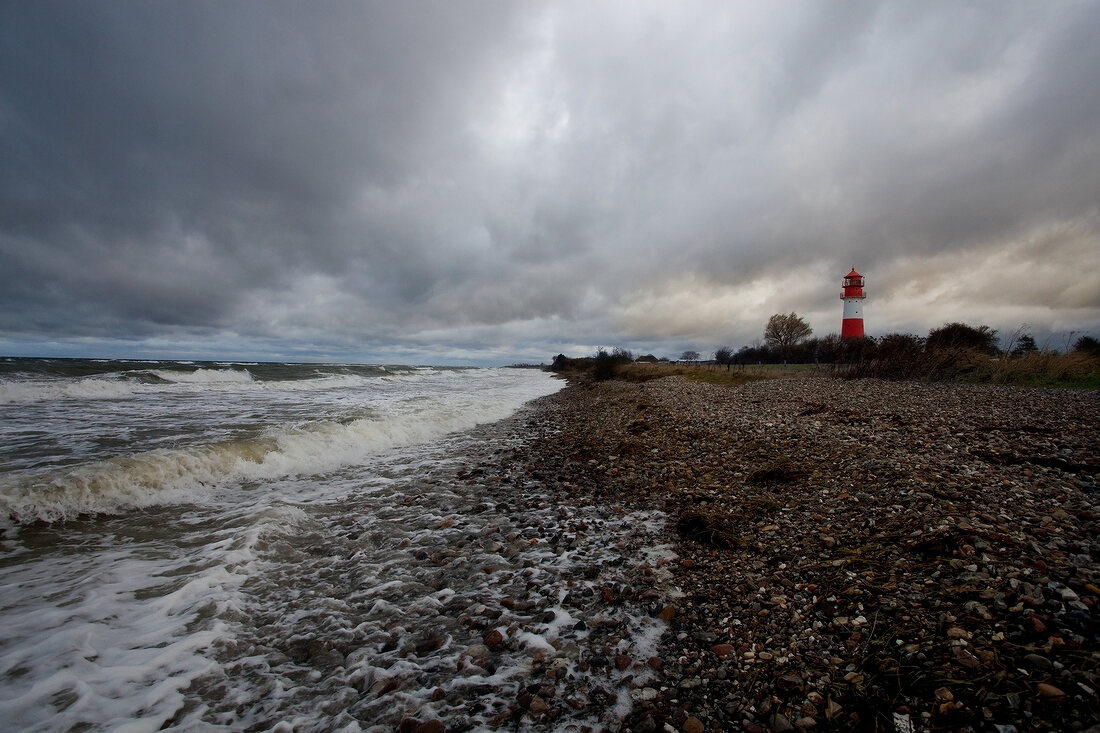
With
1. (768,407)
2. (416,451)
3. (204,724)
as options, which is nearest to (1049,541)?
(204,724)

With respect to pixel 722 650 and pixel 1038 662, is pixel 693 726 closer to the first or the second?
pixel 722 650

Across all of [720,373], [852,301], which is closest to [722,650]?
[720,373]

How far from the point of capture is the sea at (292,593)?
3.42 metres

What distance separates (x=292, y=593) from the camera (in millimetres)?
5148

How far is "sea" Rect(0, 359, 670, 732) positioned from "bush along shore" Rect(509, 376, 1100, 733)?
557 millimetres

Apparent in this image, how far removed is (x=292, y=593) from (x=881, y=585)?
677 centimetres

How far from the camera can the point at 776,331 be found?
60.0 m

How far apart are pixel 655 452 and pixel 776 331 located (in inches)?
2307

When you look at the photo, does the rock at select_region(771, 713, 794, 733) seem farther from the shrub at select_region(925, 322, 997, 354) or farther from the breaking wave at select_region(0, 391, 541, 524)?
the shrub at select_region(925, 322, 997, 354)

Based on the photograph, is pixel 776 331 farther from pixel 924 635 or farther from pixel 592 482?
pixel 924 635

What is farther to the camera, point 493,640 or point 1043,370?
point 1043,370

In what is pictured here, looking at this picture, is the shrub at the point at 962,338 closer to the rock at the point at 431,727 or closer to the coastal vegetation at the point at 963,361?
the coastal vegetation at the point at 963,361

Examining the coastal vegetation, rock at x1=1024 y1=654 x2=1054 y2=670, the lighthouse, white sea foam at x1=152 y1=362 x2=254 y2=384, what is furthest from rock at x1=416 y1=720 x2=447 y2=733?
the lighthouse

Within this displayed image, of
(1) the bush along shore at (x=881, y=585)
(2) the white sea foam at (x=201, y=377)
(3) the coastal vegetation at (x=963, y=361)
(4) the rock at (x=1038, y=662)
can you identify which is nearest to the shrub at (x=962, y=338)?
(3) the coastal vegetation at (x=963, y=361)
